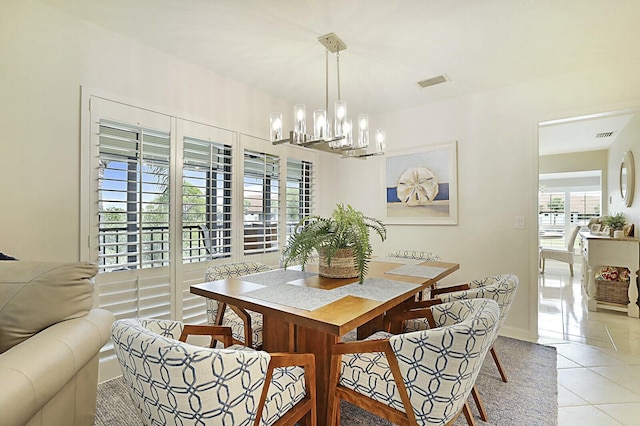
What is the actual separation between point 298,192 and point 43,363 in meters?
3.03

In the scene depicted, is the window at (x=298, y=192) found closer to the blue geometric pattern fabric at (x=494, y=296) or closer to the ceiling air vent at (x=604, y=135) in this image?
the blue geometric pattern fabric at (x=494, y=296)

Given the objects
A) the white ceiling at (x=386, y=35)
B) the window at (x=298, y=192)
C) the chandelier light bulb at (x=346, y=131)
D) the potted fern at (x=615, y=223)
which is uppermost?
the white ceiling at (x=386, y=35)

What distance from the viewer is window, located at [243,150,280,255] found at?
329 centimetres

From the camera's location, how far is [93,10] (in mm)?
2090

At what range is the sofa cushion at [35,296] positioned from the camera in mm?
1327

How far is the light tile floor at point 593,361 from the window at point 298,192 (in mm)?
2801

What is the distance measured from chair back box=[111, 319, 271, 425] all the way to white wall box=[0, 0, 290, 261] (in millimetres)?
1479

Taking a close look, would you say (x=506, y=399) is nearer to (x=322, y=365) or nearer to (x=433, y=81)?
(x=322, y=365)

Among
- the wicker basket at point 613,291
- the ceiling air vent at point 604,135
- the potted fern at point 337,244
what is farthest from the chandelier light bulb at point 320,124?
the ceiling air vent at point 604,135

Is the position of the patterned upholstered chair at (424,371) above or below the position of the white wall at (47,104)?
below

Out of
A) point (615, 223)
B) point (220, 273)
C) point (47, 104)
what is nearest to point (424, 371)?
point (220, 273)

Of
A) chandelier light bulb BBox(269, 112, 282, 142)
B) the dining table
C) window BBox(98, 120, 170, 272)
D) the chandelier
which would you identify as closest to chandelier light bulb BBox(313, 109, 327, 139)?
the chandelier

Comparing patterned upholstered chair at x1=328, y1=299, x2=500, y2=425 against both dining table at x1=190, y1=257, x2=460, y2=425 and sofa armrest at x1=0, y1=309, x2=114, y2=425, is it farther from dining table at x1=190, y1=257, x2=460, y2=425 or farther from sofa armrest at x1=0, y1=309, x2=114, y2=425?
sofa armrest at x1=0, y1=309, x2=114, y2=425

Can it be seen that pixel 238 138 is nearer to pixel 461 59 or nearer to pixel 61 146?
pixel 61 146
